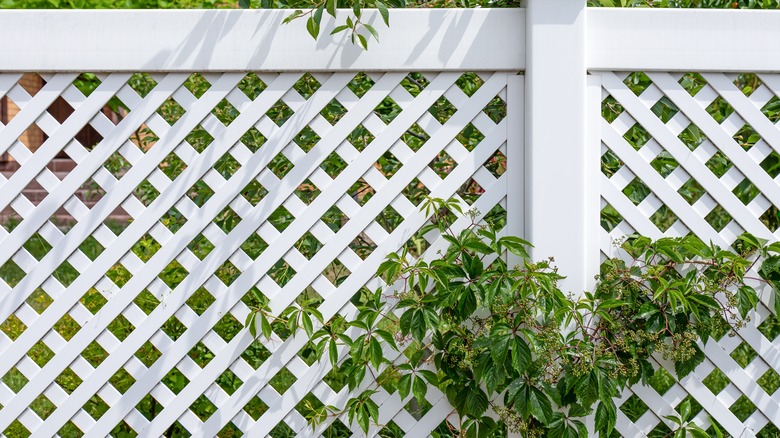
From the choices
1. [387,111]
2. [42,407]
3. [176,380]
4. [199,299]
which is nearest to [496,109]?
[387,111]

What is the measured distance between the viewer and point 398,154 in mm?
2225

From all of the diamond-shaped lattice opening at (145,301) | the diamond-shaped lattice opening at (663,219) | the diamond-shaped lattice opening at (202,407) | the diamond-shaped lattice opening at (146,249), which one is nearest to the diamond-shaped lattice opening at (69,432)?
the diamond-shaped lattice opening at (202,407)

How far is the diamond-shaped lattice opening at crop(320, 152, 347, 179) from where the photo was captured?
8.46 ft

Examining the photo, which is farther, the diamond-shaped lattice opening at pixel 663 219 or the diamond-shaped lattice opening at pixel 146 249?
the diamond-shaped lattice opening at pixel 663 219

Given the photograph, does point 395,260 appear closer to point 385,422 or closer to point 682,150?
point 385,422

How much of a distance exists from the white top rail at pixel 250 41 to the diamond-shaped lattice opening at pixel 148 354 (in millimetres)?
A: 1025

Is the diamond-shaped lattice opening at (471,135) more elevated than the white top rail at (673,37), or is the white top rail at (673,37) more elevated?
the white top rail at (673,37)

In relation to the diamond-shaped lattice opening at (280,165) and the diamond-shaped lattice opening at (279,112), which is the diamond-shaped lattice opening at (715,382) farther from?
the diamond-shaped lattice opening at (279,112)

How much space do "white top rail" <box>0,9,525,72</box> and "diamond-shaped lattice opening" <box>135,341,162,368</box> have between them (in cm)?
103

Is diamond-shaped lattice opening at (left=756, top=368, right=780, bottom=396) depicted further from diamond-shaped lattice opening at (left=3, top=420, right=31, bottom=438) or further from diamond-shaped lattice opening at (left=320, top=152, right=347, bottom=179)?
diamond-shaped lattice opening at (left=3, top=420, right=31, bottom=438)

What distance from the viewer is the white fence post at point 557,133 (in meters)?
2.12

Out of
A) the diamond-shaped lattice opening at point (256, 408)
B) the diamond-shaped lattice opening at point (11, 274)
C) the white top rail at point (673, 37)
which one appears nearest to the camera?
the white top rail at point (673, 37)

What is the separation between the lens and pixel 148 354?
2881 millimetres

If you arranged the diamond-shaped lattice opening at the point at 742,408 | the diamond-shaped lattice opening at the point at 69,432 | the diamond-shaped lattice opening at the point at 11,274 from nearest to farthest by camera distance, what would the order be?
the diamond-shaped lattice opening at the point at 69,432
the diamond-shaped lattice opening at the point at 742,408
the diamond-shaped lattice opening at the point at 11,274
